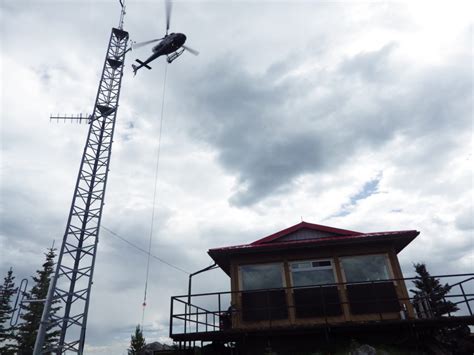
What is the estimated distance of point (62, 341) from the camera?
1939 centimetres

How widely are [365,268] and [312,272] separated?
93.2 inches

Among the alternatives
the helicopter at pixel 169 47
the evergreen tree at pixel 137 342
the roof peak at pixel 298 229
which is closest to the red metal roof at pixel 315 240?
the roof peak at pixel 298 229

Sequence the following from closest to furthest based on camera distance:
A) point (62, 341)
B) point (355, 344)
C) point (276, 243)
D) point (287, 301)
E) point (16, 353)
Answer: point (355, 344) < point (287, 301) < point (276, 243) < point (62, 341) < point (16, 353)

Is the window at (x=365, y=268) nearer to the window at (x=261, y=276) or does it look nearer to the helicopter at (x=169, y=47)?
the window at (x=261, y=276)

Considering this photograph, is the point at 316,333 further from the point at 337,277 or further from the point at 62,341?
the point at 62,341

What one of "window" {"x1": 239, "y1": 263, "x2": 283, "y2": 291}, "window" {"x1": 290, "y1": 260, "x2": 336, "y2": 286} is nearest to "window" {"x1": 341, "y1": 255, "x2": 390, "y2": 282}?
"window" {"x1": 290, "y1": 260, "x2": 336, "y2": 286}

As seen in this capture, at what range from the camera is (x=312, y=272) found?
580 inches

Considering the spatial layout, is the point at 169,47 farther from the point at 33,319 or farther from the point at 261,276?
the point at 33,319

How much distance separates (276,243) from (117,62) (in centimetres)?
2403

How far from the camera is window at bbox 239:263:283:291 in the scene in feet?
48.6

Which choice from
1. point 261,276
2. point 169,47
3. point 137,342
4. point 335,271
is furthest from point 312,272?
point 137,342

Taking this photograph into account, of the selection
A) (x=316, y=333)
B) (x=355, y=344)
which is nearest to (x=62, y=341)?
(x=316, y=333)

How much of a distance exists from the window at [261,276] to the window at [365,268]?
3.00 m

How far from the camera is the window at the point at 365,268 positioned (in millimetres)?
14289
